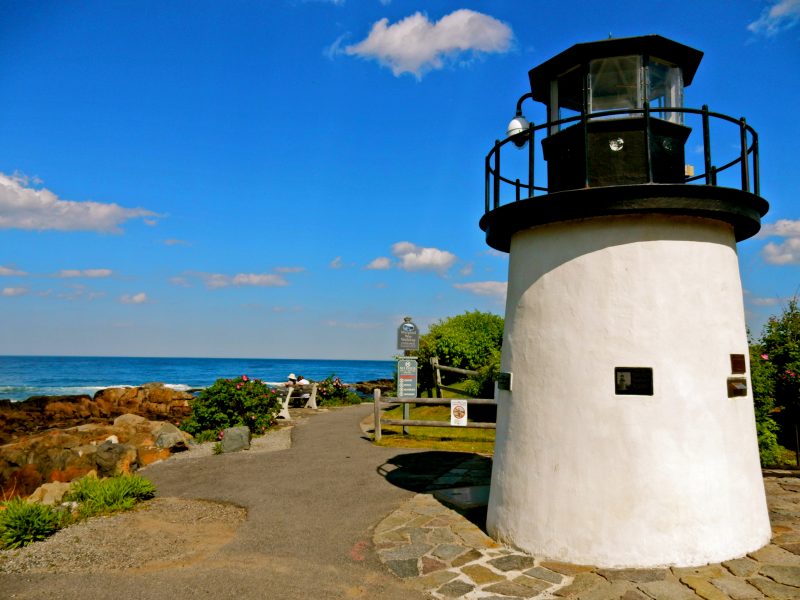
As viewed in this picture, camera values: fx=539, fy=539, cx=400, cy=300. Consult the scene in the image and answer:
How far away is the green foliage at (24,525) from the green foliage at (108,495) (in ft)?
2.23

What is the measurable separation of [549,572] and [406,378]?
9598 millimetres

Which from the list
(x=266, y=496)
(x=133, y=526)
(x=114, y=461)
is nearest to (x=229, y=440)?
(x=114, y=461)

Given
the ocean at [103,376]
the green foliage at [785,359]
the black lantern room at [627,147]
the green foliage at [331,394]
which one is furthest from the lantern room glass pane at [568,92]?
the ocean at [103,376]

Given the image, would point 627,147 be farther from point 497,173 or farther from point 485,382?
point 485,382

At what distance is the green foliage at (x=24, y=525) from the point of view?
6.58 m

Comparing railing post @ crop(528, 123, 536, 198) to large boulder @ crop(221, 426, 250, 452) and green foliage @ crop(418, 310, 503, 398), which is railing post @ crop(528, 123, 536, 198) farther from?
green foliage @ crop(418, 310, 503, 398)

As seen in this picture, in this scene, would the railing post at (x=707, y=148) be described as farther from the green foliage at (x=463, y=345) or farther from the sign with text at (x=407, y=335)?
the green foliage at (x=463, y=345)

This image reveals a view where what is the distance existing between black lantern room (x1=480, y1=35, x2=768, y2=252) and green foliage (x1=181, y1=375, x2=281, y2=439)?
10.9 m

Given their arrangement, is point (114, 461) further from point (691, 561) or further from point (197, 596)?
point (691, 561)

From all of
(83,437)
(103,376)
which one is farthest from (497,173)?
(103,376)

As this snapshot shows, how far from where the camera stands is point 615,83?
620 cm

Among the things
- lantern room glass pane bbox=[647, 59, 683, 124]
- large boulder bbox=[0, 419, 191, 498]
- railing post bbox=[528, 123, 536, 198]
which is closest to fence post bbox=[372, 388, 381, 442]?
large boulder bbox=[0, 419, 191, 498]

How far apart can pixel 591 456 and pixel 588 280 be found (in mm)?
1843

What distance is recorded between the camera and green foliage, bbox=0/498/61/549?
658 centimetres
